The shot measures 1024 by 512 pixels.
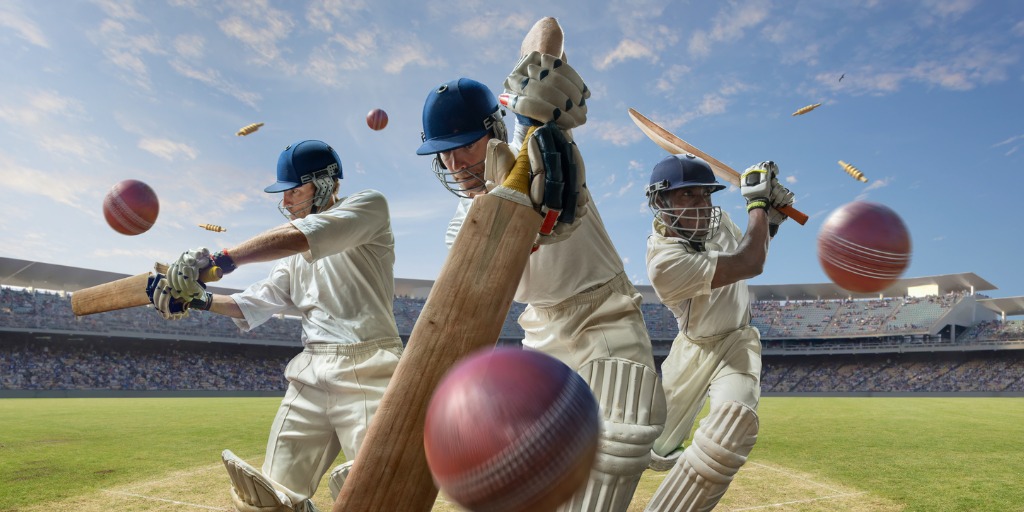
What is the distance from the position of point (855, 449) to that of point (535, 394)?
9.14 m

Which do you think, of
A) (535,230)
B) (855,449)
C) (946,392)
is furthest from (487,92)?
(946,392)

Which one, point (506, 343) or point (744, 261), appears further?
point (506, 343)

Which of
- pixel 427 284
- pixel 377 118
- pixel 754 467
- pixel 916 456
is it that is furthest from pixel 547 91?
pixel 427 284

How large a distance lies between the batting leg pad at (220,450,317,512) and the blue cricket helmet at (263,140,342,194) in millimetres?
1603

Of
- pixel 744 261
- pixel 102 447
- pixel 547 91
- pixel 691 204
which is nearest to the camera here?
pixel 547 91

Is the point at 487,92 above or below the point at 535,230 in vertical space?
above

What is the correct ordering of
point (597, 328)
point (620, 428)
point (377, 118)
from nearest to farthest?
point (620, 428)
point (597, 328)
point (377, 118)

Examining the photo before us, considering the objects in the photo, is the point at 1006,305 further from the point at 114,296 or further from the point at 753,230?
the point at 114,296

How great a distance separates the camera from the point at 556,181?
1.93 m

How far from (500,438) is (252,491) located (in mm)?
1807

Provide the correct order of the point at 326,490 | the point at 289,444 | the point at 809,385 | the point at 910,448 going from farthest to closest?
the point at 809,385, the point at 910,448, the point at 326,490, the point at 289,444

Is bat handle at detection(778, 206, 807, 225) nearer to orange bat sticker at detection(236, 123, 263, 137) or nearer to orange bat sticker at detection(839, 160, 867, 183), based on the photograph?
orange bat sticker at detection(839, 160, 867, 183)

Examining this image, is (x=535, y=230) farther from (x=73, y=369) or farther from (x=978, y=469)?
(x=73, y=369)

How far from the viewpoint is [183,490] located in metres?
5.95
